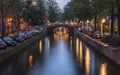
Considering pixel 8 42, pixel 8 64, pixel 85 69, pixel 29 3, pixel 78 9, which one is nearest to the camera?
pixel 85 69

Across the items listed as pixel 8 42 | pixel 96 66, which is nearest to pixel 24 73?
pixel 96 66

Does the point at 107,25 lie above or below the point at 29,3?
below

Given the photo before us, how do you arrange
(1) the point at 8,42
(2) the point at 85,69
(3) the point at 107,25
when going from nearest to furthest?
(2) the point at 85,69, (1) the point at 8,42, (3) the point at 107,25

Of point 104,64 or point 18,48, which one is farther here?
point 18,48

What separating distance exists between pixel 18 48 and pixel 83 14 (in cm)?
4992

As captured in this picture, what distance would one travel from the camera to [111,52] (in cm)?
4441

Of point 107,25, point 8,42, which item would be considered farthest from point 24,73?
point 107,25

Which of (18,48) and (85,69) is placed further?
(18,48)

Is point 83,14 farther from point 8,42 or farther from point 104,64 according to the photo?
point 104,64

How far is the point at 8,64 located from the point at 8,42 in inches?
564

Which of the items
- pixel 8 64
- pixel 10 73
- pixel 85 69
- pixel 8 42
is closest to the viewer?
pixel 10 73

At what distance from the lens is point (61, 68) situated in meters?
41.6

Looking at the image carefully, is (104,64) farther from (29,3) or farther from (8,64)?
(29,3)

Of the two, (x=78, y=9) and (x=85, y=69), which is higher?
(x=78, y=9)
